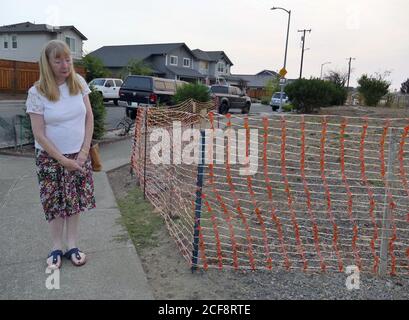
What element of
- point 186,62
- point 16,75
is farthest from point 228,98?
point 186,62

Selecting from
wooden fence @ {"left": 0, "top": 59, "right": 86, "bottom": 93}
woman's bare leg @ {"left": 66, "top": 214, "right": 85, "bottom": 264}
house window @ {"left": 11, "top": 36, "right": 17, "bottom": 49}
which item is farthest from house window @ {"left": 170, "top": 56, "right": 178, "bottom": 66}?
woman's bare leg @ {"left": 66, "top": 214, "right": 85, "bottom": 264}

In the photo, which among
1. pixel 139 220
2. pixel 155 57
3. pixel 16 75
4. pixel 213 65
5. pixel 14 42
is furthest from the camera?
pixel 213 65

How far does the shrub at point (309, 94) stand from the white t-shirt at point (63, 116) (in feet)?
69.8

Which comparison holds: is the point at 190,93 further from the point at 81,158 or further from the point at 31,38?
the point at 31,38

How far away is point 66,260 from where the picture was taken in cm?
343

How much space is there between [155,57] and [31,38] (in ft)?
46.9

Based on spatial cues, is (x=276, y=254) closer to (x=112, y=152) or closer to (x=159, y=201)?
(x=159, y=201)

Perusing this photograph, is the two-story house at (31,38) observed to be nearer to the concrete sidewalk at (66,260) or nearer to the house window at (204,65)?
the house window at (204,65)

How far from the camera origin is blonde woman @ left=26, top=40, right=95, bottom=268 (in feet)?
9.78

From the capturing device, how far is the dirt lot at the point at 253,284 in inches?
119

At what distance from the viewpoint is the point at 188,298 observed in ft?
9.58

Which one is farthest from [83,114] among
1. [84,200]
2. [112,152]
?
[112,152]

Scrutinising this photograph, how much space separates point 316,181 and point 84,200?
4.25m

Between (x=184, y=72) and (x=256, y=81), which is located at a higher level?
(x=184, y=72)
